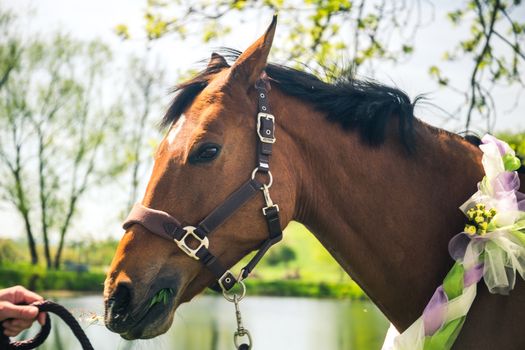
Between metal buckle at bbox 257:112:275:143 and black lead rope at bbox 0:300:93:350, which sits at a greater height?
metal buckle at bbox 257:112:275:143

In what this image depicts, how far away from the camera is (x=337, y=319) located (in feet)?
85.5

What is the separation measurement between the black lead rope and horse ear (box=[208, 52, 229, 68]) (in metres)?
1.58

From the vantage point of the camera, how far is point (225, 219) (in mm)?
2725

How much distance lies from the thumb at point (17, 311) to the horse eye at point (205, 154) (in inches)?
40.4

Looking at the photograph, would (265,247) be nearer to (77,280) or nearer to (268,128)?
(268,128)

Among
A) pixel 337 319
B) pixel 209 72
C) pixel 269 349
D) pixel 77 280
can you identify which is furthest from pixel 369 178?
pixel 77 280

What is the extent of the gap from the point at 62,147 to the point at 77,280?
8.63m

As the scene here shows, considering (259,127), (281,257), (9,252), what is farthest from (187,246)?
(281,257)

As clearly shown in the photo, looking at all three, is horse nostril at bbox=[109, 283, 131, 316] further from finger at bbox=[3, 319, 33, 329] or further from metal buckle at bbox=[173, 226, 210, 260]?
finger at bbox=[3, 319, 33, 329]

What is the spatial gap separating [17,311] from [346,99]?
2002 mm

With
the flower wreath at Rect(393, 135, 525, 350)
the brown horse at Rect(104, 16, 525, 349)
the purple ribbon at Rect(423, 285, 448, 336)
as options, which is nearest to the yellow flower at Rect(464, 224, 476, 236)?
the flower wreath at Rect(393, 135, 525, 350)

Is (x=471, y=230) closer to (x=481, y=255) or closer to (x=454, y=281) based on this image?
(x=481, y=255)

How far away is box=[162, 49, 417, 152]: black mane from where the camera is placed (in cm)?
304

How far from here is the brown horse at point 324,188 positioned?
265 cm
